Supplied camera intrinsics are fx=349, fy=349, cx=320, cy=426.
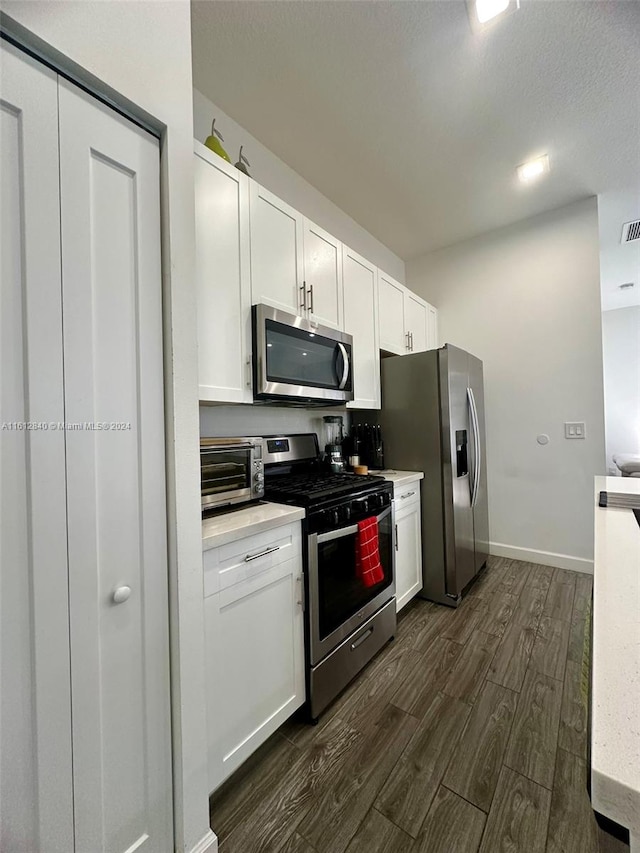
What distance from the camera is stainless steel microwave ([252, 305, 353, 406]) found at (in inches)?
64.7

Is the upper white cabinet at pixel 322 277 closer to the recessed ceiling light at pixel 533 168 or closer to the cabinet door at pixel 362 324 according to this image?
the cabinet door at pixel 362 324

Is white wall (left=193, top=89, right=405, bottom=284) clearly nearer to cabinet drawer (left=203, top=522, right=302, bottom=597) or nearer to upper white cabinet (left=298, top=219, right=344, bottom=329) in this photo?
upper white cabinet (left=298, top=219, right=344, bottom=329)

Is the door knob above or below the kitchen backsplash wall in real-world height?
below

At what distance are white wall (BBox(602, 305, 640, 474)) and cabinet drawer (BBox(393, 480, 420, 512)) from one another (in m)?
5.06

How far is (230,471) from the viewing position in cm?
154

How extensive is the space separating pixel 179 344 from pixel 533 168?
9.35 ft

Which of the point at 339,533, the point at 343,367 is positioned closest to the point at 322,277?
the point at 343,367

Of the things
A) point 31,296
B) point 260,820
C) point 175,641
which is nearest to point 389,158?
point 31,296

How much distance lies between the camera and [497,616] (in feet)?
7.40

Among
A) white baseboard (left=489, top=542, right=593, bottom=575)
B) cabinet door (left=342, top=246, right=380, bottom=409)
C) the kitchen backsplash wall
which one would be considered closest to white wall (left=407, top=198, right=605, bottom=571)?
white baseboard (left=489, top=542, right=593, bottom=575)

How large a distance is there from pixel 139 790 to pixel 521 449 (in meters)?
3.25

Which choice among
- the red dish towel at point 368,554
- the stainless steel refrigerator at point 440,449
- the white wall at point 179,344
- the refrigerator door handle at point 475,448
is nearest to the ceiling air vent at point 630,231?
the stainless steel refrigerator at point 440,449

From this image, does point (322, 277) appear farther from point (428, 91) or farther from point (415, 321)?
point (415, 321)

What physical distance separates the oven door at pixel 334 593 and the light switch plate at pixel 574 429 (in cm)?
207
